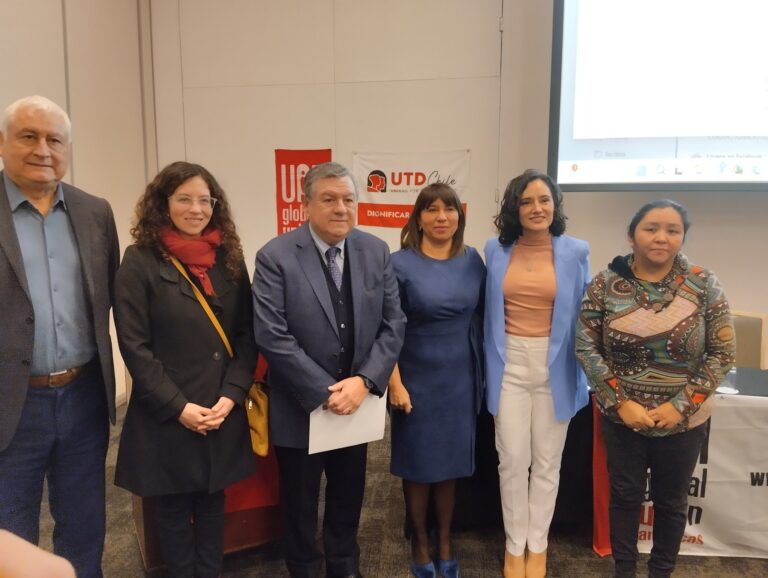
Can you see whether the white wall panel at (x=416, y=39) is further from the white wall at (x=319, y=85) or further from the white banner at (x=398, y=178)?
the white banner at (x=398, y=178)

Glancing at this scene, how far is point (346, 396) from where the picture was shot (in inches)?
69.4

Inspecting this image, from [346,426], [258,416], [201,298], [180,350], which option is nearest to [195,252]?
[201,298]

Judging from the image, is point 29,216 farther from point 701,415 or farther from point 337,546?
point 701,415

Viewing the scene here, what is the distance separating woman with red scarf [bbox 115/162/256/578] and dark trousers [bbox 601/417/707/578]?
1.26 m

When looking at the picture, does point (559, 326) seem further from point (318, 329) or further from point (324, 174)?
point (324, 174)

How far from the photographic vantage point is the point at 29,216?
1566 millimetres

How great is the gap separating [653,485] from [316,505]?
45.0 inches

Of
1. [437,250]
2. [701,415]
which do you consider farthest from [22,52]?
[701,415]

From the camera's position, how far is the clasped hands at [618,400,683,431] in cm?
172

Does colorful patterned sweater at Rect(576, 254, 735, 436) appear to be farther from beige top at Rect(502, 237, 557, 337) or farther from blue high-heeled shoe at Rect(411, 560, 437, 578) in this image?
blue high-heeled shoe at Rect(411, 560, 437, 578)

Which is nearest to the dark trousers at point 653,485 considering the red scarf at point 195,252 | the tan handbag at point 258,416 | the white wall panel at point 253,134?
the tan handbag at point 258,416

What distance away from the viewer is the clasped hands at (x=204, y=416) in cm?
169

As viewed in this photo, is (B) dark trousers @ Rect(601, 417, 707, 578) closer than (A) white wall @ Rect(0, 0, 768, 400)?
Yes

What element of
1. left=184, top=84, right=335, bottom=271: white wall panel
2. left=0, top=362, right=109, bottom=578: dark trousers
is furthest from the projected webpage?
left=0, top=362, right=109, bottom=578: dark trousers
